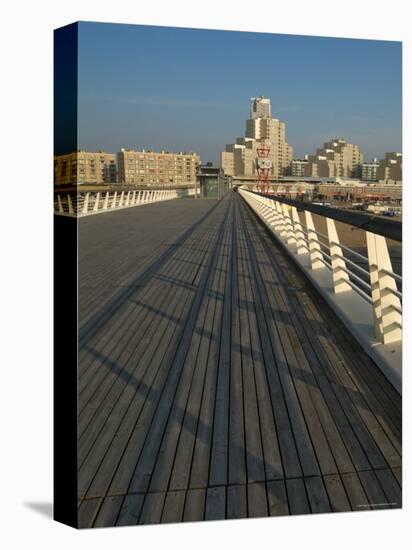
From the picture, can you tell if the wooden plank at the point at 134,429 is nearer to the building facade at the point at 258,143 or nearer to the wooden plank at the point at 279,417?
the wooden plank at the point at 279,417

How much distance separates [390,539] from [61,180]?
1740 millimetres

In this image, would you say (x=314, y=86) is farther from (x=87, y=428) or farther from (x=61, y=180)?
(x=87, y=428)

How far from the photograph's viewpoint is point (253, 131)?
3357mm

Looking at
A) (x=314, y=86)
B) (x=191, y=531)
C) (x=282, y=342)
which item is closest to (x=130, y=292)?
(x=282, y=342)

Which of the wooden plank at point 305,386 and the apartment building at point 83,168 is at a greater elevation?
the apartment building at point 83,168

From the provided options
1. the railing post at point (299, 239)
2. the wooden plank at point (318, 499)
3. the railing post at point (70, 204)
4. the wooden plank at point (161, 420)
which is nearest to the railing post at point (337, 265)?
the wooden plank at point (161, 420)

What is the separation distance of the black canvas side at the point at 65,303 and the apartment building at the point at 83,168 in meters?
0.04

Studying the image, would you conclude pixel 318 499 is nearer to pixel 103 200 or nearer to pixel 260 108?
pixel 260 108

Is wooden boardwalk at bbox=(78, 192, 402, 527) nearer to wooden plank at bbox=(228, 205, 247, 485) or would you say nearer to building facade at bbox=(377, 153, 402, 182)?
wooden plank at bbox=(228, 205, 247, 485)

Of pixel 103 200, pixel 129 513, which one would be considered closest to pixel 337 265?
pixel 129 513

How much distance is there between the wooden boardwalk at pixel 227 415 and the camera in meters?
1.71

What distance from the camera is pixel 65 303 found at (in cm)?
183

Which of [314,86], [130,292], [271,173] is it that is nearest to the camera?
[314,86]

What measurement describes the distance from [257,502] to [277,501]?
68mm
